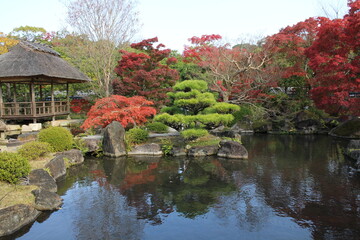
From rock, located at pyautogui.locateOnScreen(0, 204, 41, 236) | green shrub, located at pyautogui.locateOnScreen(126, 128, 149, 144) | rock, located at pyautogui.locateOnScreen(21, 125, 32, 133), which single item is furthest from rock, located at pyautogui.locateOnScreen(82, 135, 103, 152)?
rock, located at pyautogui.locateOnScreen(0, 204, 41, 236)

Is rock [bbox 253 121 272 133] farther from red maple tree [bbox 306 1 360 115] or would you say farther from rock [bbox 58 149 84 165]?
rock [bbox 58 149 84 165]

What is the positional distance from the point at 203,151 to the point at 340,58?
26.4 ft

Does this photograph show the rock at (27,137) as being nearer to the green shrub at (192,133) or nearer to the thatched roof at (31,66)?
the thatched roof at (31,66)

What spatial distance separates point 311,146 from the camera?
48.2ft

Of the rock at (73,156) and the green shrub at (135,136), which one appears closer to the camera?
the rock at (73,156)

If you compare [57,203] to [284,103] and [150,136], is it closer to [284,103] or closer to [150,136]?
[150,136]

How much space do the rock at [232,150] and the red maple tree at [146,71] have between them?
5.85m

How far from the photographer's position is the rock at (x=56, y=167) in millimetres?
9359

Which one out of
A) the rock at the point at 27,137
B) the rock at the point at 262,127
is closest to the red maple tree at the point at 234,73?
the rock at the point at 262,127

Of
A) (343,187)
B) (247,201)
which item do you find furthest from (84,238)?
(343,187)

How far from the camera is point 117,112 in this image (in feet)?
44.8

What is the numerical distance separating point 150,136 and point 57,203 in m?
7.06

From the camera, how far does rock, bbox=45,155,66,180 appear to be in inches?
368

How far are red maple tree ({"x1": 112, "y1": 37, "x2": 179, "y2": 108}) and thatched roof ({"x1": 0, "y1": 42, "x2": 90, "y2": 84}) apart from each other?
10.2 feet
